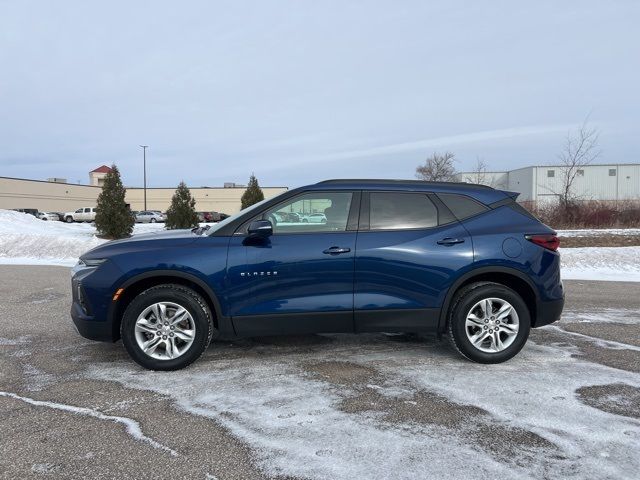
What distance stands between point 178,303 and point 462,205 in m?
2.78

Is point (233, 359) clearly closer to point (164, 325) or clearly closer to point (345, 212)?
point (164, 325)

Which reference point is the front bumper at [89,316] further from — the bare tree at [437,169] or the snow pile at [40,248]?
the bare tree at [437,169]

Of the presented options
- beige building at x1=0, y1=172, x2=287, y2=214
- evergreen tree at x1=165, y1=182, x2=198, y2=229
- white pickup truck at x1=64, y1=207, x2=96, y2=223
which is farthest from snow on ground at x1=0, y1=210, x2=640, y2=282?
white pickup truck at x1=64, y1=207, x2=96, y2=223

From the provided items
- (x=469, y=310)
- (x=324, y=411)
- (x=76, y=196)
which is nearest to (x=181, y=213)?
(x=469, y=310)

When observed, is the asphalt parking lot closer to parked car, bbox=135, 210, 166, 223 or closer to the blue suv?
the blue suv

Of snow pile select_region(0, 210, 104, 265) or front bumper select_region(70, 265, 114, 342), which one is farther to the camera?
snow pile select_region(0, 210, 104, 265)

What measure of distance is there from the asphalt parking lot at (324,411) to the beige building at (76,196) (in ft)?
115

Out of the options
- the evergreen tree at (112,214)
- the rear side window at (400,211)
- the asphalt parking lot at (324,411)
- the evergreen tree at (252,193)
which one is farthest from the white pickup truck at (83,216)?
the rear side window at (400,211)

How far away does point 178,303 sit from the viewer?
13.8 feet

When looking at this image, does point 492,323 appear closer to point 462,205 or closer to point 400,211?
point 462,205

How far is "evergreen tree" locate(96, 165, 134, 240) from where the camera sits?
21.9 metres

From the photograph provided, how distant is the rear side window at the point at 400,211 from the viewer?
14.6ft

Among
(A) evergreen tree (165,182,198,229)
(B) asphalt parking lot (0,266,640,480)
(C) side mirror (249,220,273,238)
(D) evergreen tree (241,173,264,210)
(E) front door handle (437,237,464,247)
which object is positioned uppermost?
(D) evergreen tree (241,173,264,210)

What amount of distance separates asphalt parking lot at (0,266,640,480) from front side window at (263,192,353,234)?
4.20 feet
